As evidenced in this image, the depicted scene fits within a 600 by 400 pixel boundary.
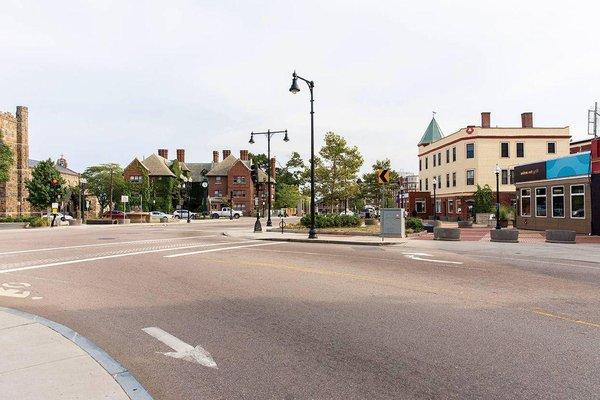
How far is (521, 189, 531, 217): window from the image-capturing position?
31234 mm

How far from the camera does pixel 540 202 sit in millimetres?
29812

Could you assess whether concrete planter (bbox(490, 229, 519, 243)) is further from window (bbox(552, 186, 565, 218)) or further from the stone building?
the stone building

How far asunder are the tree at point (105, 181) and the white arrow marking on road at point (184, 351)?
7993 cm

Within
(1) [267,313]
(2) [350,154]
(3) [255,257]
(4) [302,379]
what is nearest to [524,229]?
(2) [350,154]

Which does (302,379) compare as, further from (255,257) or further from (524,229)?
(524,229)

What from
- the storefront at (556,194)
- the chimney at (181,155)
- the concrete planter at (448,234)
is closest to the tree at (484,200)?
the storefront at (556,194)

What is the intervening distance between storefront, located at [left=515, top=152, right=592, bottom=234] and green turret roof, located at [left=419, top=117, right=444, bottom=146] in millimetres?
32044

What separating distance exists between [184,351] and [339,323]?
2416 mm

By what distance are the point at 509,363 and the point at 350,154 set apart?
39628 mm

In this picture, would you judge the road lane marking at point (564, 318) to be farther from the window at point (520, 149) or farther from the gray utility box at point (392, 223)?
the window at point (520, 149)

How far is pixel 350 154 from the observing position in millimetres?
43938

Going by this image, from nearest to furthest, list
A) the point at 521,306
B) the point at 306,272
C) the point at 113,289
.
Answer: the point at 521,306, the point at 113,289, the point at 306,272

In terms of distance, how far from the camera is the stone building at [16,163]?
7669 cm

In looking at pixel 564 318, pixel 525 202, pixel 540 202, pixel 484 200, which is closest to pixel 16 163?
pixel 484 200
